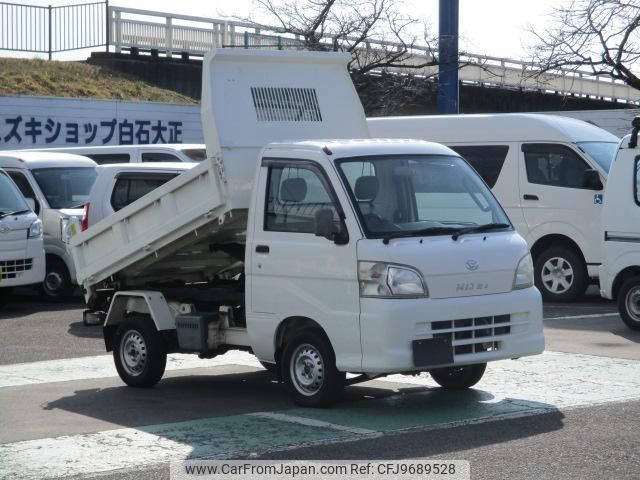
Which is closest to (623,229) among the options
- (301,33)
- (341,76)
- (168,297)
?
(341,76)

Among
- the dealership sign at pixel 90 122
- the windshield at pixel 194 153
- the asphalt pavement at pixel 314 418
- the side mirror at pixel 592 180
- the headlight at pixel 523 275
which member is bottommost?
the asphalt pavement at pixel 314 418

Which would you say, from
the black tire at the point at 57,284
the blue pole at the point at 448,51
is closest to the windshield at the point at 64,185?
the black tire at the point at 57,284

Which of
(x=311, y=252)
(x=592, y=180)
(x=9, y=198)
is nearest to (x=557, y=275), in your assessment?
(x=592, y=180)

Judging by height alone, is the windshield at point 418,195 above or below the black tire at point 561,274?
above

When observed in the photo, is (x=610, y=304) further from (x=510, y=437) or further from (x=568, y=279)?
(x=510, y=437)

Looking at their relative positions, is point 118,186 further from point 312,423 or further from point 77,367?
point 312,423

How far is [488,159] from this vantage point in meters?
17.7

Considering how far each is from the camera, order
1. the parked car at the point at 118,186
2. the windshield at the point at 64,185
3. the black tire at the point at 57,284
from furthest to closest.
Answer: the windshield at the point at 64,185 → the black tire at the point at 57,284 → the parked car at the point at 118,186

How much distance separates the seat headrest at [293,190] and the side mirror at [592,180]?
811 centimetres

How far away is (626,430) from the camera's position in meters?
8.29

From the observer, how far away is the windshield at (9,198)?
668 inches

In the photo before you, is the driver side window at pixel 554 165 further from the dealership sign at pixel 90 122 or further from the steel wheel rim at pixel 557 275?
the dealership sign at pixel 90 122

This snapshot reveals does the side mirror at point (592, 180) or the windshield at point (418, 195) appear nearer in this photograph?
the windshield at point (418, 195)

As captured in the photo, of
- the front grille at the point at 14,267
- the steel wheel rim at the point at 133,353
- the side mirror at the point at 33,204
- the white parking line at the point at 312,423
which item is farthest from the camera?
the side mirror at the point at 33,204
